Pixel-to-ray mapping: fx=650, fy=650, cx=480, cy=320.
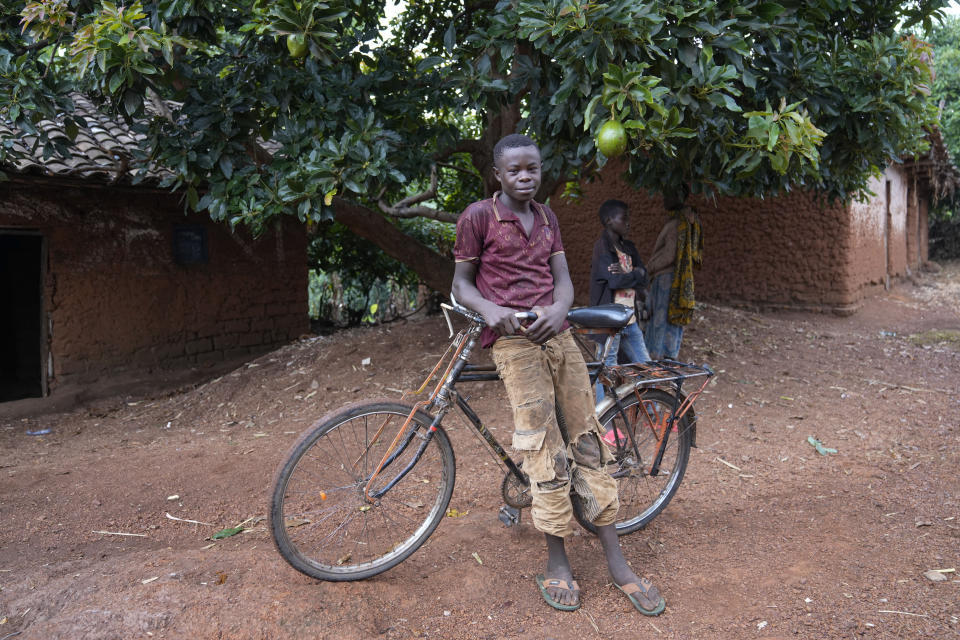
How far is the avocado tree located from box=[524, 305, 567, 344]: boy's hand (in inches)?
41.5

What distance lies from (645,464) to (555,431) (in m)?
0.82

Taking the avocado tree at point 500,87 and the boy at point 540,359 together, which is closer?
the boy at point 540,359

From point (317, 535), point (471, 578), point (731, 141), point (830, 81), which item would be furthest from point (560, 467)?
point (830, 81)

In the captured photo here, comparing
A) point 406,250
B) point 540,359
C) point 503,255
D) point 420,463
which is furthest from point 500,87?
point 406,250

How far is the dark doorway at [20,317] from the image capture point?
8.02 metres

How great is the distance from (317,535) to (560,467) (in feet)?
4.00

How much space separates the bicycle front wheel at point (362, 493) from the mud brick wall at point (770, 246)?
6388 millimetres

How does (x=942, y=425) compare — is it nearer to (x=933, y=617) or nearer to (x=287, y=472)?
(x=933, y=617)

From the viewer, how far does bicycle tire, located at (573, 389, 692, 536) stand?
2.96m

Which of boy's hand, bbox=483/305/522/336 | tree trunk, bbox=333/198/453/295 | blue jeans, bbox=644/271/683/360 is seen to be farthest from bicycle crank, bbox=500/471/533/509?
tree trunk, bbox=333/198/453/295

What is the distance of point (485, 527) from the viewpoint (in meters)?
3.06

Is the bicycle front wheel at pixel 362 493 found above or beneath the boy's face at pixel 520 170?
beneath

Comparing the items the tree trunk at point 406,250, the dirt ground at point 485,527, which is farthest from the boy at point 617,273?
the tree trunk at point 406,250

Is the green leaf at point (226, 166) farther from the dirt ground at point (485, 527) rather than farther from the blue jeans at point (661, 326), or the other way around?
the blue jeans at point (661, 326)
